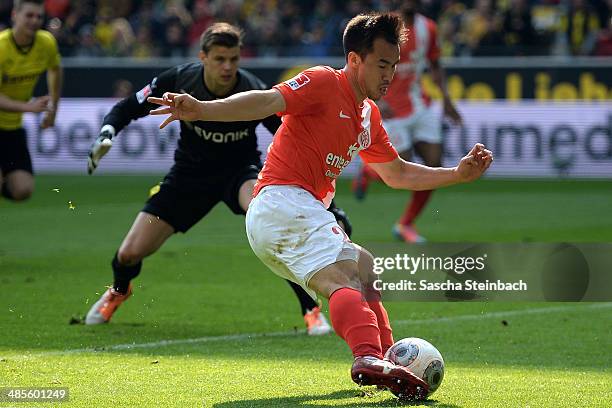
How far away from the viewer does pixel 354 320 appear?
5.39 m

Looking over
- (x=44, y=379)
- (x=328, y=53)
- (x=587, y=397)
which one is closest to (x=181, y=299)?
(x=44, y=379)

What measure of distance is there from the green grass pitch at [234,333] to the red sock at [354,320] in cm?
29

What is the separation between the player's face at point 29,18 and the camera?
10.3m

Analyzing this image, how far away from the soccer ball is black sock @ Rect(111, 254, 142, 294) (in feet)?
9.77

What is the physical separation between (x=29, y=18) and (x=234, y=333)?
4.03m

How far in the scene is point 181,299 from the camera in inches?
365

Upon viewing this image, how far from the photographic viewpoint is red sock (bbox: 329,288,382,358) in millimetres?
5348

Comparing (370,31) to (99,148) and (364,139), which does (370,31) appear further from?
(99,148)

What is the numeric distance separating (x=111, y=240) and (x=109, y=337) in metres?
5.52

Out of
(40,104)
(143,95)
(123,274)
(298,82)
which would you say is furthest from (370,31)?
(40,104)

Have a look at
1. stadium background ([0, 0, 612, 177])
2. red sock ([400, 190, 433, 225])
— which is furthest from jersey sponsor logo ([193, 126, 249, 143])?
stadium background ([0, 0, 612, 177])

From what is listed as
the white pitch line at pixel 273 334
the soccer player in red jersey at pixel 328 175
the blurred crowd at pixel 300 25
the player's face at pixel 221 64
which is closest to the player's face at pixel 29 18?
the player's face at pixel 221 64

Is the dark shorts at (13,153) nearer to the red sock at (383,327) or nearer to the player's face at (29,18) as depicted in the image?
the player's face at (29,18)

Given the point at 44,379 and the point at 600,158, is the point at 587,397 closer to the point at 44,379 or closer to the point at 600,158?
the point at 44,379
